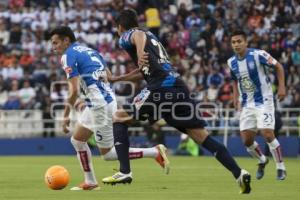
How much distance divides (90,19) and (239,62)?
17043mm

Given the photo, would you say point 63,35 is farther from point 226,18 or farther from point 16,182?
point 226,18

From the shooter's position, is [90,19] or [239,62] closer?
[239,62]

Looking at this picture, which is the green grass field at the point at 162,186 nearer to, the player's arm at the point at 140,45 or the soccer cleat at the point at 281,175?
the soccer cleat at the point at 281,175

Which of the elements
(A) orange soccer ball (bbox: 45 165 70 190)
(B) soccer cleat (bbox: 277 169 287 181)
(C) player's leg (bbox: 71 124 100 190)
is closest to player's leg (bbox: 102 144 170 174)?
(C) player's leg (bbox: 71 124 100 190)

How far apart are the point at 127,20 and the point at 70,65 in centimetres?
98

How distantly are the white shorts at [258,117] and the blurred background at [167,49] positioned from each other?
8.75m

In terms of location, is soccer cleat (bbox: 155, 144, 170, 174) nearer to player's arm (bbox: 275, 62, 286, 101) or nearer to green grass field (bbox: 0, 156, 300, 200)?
green grass field (bbox: 0, 156, 300, 200)

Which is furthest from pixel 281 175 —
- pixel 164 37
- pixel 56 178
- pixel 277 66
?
pixel 164 37

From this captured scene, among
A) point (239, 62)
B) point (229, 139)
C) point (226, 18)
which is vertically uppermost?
point (226, 18)

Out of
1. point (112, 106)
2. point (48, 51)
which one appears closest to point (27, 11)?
point (48, 51)

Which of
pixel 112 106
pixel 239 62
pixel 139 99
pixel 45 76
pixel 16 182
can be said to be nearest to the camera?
pixel 139 99

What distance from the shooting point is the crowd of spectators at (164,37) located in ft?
91.3

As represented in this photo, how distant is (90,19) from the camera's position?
31.5m

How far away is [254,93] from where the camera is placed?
15.1 metres
